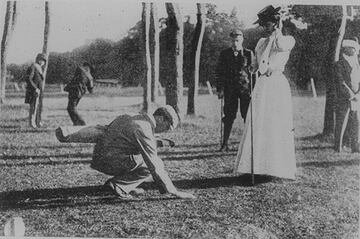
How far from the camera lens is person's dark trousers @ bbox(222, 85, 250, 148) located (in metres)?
5.21

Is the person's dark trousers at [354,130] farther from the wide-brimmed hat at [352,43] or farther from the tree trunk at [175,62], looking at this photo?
the tree trunk at [175,62]

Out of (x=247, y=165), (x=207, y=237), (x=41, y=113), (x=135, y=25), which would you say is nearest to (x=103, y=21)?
(x=135, y=25)

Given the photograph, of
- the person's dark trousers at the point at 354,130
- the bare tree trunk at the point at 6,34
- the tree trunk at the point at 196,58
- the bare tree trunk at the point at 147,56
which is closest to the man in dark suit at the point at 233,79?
the tree trunk at the point at 196,58

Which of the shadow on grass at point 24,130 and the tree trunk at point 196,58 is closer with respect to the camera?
the tree trunk at point 196,58

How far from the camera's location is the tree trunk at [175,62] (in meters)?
5.18

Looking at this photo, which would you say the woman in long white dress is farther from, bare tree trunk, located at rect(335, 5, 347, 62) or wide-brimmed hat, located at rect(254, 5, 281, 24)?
bare tree trunk, located at rect(335, 5, 347, 62)

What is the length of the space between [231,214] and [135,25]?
211cm

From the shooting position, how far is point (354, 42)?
508cm

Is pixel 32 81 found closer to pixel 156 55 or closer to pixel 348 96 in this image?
pixel 156 55

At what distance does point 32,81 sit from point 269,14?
8.27 ft

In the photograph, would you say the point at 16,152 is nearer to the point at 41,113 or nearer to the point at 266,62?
the point at 41,113

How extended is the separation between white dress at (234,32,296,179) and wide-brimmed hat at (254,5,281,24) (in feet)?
0.60

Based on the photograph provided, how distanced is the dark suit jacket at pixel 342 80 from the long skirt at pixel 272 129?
680 millimetres

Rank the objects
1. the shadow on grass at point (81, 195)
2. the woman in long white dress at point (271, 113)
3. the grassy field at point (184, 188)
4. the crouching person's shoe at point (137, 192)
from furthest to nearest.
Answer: the woman in long white dress at point (271, 113)
the crouching person's shoe at point (137, 192)
the shadow on grass at point (81, 195)
the grassy field at point (184, 188)
